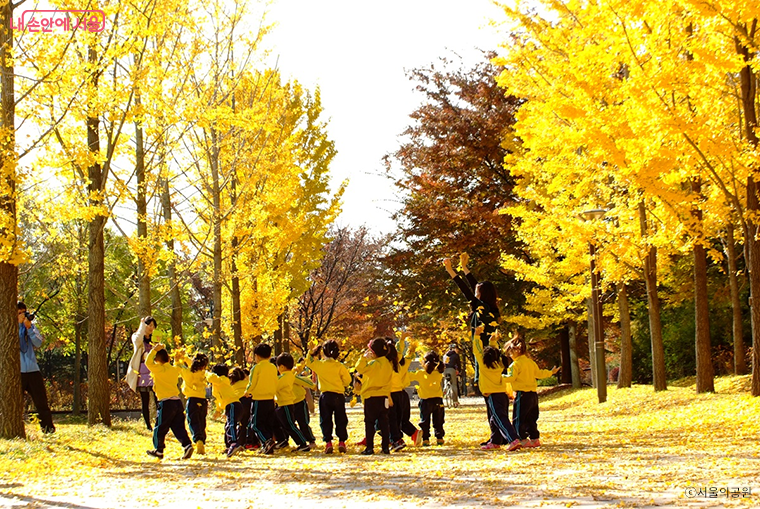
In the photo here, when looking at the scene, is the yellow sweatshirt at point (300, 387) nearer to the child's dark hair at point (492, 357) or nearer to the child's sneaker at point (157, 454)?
the child's sneaker at point (157, 454)

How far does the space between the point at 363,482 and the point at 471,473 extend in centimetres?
94

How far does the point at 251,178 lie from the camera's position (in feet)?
52.1

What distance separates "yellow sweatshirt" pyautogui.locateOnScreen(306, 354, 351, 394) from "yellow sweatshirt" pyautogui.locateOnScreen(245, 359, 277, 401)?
0.69 metres

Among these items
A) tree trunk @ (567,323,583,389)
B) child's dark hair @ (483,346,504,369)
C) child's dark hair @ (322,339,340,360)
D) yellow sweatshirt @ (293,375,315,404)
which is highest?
child's dark hair @ (322,339,340,360)

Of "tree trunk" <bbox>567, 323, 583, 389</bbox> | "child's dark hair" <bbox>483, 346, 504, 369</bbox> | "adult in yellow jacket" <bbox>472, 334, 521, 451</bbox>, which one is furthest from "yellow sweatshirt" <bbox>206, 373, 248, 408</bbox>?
"tree trunk" <bbox>567, 323, 583, 389</bbox>

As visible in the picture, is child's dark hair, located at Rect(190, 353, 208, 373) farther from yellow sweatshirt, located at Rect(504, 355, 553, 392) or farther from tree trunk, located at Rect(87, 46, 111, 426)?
yellow sweatshirt, located at Rect(504, 355, 553, 392)

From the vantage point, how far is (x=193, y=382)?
31.2 ft

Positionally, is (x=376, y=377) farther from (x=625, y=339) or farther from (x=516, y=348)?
(x=625, y=339)

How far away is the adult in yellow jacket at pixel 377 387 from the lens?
8945mm

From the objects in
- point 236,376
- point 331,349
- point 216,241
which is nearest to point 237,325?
point 216,241

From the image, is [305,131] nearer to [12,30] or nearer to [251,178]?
[251,178]

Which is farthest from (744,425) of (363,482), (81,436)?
(81,436)

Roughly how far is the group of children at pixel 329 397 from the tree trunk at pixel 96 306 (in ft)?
5.06

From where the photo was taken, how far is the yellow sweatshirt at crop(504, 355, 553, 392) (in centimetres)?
Result: 882
